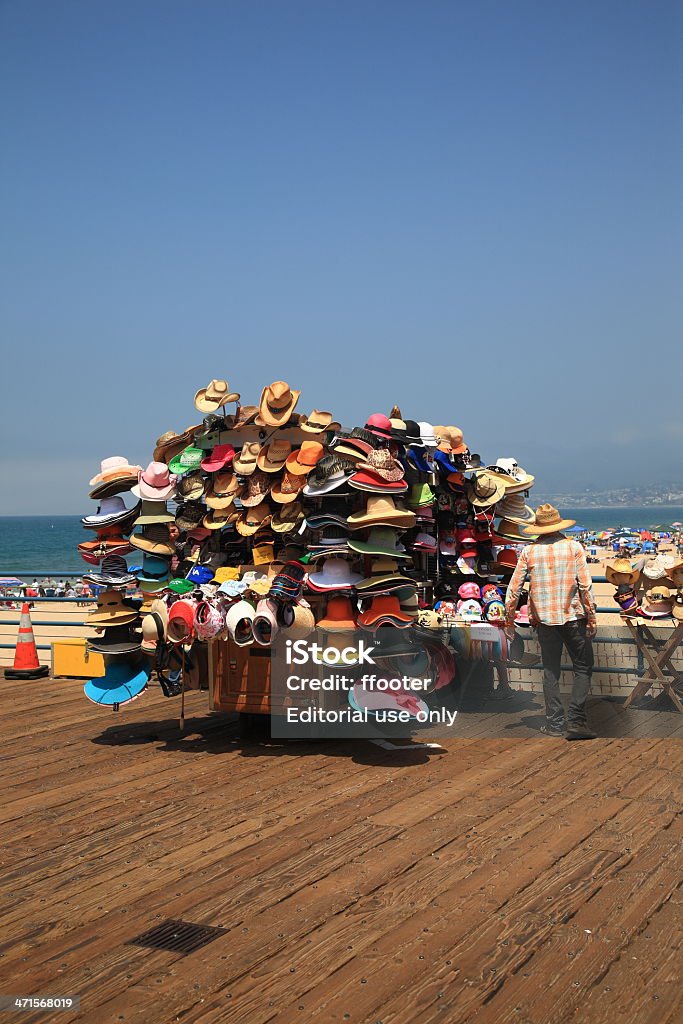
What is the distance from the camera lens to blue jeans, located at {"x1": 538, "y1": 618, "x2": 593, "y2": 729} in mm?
7535

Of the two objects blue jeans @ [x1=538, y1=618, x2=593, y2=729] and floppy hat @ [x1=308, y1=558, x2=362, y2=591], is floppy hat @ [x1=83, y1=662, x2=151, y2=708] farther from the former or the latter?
blue jeans @ [x1=538, y1=618, x2=593, y2=729]

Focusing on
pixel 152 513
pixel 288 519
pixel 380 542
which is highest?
pixel 152 513

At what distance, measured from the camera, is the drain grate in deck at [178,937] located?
397 centimetres

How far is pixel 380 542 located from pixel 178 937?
331cm

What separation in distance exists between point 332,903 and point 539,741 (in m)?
3.48

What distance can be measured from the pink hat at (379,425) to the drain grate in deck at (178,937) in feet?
12.5

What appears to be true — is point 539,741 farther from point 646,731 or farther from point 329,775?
point 329,775

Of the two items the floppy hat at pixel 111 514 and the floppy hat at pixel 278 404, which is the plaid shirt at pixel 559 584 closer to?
the floppy hat at pixel 278 404

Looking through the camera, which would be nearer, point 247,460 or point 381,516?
point 381,516

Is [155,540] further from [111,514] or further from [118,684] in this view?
[118,684]

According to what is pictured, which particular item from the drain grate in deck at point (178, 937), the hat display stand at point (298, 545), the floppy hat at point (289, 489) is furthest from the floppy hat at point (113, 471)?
the drain grate in deck at point (178, 937)

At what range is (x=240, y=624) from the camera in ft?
22.7

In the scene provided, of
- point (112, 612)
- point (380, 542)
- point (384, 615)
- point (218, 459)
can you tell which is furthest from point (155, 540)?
point (384, 615)

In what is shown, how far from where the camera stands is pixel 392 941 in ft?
13.1
